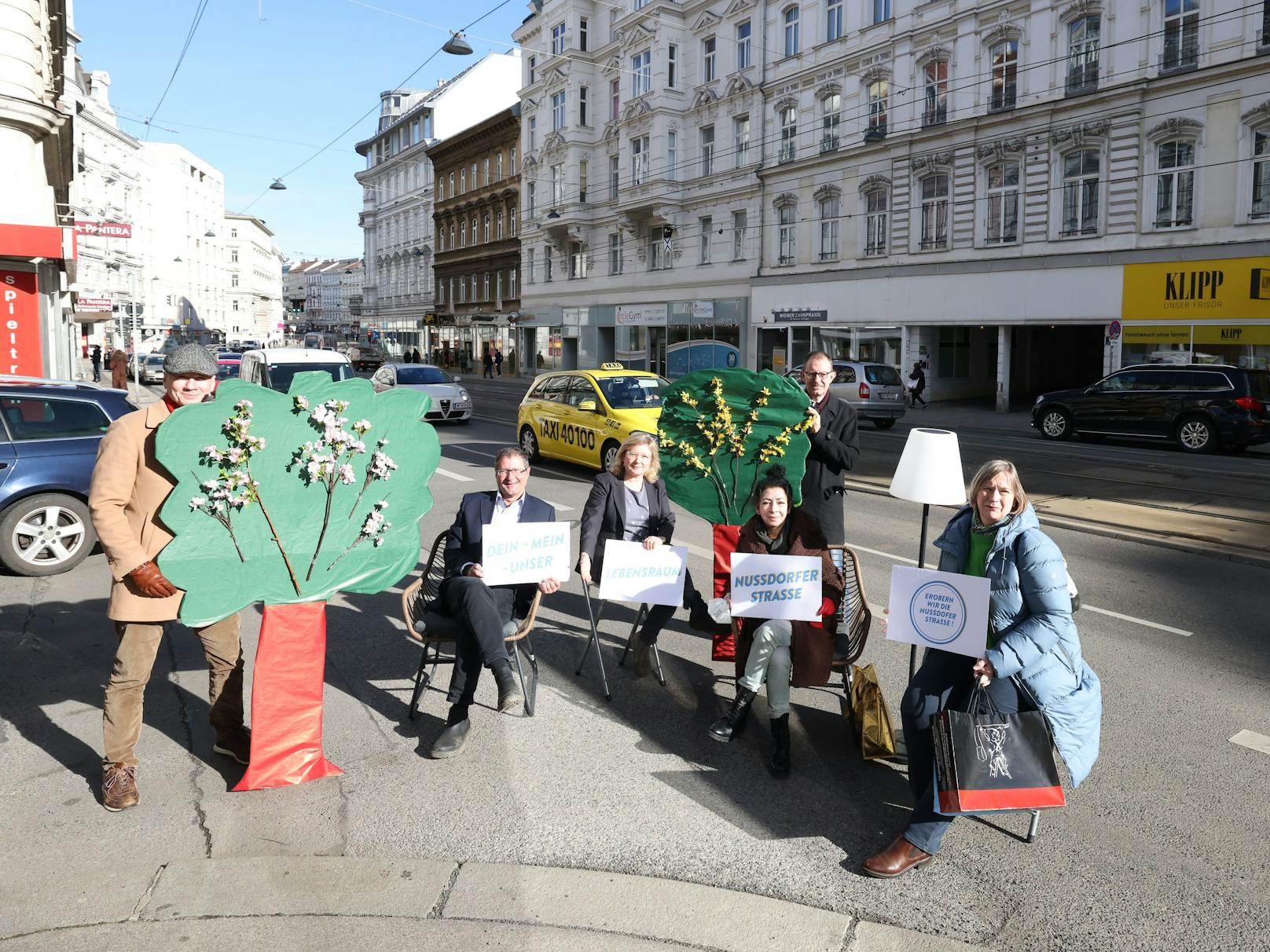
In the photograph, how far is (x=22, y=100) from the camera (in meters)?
17.5

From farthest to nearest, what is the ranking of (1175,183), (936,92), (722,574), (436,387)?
(936,92) → (1175,183) → (436,387) → (722,574)

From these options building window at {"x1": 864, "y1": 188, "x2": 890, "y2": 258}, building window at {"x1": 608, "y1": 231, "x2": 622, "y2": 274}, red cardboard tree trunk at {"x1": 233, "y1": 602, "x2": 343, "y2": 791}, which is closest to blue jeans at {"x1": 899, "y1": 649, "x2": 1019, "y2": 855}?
red cardboard tree trunk at {"x1": 233, "y1": 602, "x2": 343, "y2": 791}

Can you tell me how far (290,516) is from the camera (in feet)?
15.1

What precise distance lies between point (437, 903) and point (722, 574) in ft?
9.92

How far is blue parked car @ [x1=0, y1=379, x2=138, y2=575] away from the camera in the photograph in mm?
8148

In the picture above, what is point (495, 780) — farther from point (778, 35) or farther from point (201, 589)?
point (778, 35)

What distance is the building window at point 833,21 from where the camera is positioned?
3172 cm

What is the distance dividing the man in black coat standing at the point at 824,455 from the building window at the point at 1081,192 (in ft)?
74.4

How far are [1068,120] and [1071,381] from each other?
34.4 ft

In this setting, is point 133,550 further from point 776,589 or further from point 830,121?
point 830,121

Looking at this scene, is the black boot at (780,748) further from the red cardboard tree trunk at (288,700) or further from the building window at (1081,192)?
the building window at (1081,192)

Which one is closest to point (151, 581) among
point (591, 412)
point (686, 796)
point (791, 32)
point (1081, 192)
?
point (686, 796)

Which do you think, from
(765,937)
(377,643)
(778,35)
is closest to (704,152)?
(778,35)

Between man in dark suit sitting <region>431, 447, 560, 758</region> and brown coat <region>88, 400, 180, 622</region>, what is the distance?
1.40 meters
